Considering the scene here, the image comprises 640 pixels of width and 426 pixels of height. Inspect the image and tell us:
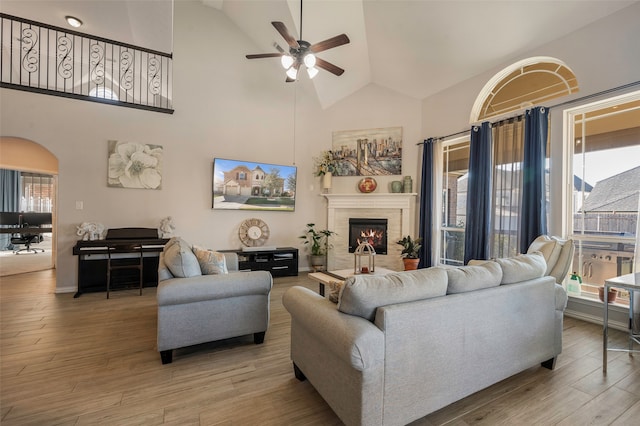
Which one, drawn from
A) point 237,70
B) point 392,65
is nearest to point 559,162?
point 392,65

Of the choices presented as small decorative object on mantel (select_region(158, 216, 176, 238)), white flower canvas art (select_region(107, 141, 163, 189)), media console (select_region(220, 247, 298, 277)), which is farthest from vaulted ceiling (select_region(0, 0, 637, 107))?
media console (select_region(220, 247, 298, 277))

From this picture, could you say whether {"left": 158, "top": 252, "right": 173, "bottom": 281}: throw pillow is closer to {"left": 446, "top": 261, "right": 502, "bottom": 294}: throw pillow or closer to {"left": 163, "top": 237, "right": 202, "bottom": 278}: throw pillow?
{"left": 163, "top": 237, "right": 202, "bottom": 278}: throw pillow

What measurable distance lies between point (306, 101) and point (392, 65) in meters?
1.82

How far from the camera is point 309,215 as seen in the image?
591 centimetres

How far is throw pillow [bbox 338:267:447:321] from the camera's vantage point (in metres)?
1.45

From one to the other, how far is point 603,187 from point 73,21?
812 centimetres

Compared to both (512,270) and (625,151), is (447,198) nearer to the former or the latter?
(625,151)

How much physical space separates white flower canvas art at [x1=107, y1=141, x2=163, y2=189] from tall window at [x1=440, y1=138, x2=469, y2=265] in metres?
5.14

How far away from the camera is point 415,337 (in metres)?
1.48

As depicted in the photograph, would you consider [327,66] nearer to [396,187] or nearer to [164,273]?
[396,187]

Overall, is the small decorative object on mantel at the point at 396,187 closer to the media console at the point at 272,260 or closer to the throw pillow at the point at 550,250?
the media console at the point at 272,260

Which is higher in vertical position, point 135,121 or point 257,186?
point 135,121

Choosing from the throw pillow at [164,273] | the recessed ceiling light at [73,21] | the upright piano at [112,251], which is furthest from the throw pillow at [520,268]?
the recessed ceiling light at [73,21]

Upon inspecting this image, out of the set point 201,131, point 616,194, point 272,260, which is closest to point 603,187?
point 616,194
